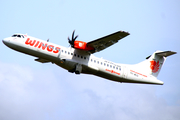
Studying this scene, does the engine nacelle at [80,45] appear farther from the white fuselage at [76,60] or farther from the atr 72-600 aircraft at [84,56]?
the white fuselage at [76,60]

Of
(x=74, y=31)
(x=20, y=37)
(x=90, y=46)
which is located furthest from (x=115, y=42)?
(x=20, y=37)

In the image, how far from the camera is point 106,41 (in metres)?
25.2

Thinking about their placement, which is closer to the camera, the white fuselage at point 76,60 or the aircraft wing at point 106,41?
the aircraft wing at point 106,41

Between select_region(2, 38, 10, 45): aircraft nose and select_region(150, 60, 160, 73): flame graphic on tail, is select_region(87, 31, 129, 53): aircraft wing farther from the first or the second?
select_region(2, 38, 10, 45): aircraft nose

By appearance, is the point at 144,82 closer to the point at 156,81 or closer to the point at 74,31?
the point at 156,81

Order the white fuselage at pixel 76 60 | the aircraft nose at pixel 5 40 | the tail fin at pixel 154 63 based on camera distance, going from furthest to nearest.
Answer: the tail fin at pixel 154 63
the white fuselage at pixel 76 60
the aircraft nose at pixel 5 40

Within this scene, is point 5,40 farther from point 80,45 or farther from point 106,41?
point 106,41

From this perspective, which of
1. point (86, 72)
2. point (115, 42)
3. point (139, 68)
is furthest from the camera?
point (139, 68)

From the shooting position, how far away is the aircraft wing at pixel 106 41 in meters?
23.9

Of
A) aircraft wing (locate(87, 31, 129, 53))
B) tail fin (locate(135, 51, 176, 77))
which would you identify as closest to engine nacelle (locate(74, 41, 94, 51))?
aircraft wing (locate(87, 31, 129, 53))

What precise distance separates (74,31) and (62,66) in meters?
3.59

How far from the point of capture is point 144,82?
94.4 feet

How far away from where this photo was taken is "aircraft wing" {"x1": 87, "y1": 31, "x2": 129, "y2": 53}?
23.9 m

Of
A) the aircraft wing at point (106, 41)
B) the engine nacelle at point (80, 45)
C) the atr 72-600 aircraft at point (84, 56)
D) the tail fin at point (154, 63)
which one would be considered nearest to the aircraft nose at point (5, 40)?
the atr 72-600 aircraft at point (84, 56)
